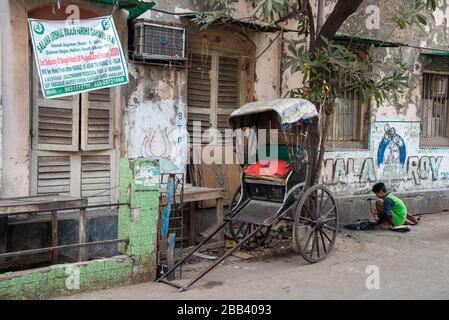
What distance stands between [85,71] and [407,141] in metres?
7.64

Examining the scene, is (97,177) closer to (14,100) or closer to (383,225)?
(14,100)

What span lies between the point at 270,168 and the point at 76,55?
2.90 m

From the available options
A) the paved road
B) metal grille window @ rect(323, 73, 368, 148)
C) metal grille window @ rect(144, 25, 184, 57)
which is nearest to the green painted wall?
the paved road

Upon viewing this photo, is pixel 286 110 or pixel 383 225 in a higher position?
pixel 286 110

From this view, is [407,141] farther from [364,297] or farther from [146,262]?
[146,262]

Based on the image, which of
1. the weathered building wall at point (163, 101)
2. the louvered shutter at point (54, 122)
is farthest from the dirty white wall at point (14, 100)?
the weathered building wall at point (163, 101)

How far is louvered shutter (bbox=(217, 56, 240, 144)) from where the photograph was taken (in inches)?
357

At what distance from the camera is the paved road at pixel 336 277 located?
5.77 meters

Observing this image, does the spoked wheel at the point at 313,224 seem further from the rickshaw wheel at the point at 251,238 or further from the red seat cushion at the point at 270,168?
the rickshaw wheel at the point at 251,238

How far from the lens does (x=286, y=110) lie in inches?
262

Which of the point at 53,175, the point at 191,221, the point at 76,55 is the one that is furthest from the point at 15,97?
the point at 191,221

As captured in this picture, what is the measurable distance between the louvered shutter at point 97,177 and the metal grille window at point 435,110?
25.1 ft

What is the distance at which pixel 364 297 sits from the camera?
5.73 m
